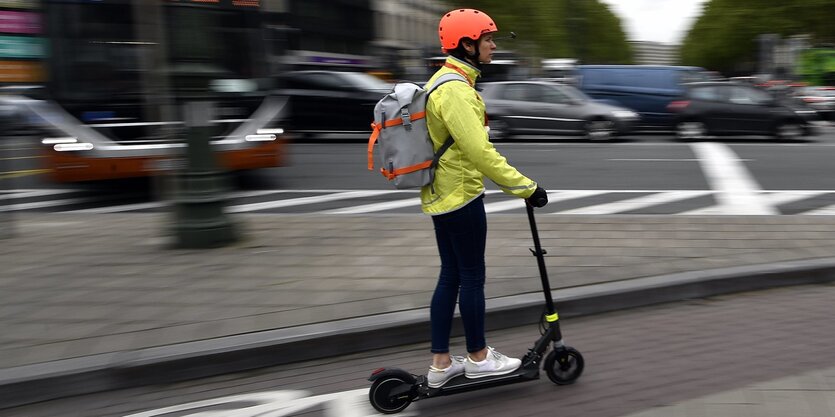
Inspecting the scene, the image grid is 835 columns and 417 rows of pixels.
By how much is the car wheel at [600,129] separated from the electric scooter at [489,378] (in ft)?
48.4

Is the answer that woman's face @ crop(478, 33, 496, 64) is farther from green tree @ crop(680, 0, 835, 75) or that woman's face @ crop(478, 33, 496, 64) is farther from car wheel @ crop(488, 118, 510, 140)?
green tree @ crop(680, 0, 835, 75)

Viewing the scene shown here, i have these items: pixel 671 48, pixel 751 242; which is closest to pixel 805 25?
pixel 751 242

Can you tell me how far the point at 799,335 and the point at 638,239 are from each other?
2.44m

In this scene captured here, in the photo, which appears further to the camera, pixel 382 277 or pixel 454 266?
pixel 382 277

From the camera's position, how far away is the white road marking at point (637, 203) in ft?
32.1

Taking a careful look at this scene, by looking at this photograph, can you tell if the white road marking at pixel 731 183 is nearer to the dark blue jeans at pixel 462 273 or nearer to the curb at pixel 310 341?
the curb at pixel 310 341

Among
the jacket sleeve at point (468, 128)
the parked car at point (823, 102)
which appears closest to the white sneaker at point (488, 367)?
the jacket sleeve at point (468, 128)

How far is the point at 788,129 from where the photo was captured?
1822 cm

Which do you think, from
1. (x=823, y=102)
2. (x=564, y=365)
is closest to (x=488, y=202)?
(x=564, y=365)

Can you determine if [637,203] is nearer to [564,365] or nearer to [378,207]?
[378,207]

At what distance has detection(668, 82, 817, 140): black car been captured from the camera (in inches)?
715

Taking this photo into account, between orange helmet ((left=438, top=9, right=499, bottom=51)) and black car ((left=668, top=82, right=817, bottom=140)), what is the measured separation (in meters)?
15.6

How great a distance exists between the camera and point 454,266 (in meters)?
4.00

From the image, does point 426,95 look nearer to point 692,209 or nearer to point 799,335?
point 799,335
